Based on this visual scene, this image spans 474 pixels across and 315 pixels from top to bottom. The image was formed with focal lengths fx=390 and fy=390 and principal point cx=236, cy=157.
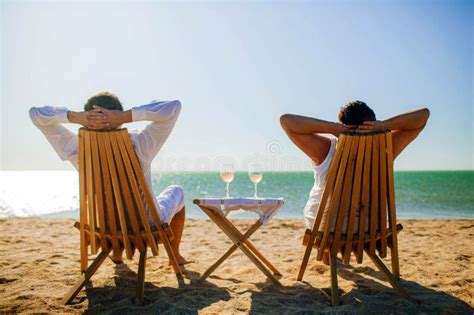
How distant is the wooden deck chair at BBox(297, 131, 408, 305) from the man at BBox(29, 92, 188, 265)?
1.34m

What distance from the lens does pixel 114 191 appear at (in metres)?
2.99

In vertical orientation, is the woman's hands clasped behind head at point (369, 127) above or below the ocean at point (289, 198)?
above

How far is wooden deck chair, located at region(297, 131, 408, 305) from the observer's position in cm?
289

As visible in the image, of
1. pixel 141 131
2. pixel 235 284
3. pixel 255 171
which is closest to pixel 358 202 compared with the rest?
pixel 255 171

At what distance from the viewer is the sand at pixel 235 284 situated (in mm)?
2873

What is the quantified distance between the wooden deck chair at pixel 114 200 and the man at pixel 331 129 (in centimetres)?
125

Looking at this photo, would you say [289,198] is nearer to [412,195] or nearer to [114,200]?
[412,195]

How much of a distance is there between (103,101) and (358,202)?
2228mm

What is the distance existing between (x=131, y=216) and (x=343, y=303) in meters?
1.75

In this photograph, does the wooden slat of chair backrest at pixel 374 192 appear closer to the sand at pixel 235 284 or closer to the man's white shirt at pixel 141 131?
the sand at pixel 235 284

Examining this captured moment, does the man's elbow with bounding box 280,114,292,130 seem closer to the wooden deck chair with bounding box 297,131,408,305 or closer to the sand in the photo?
the wooden deck chair with bounding box 297,131,408,305

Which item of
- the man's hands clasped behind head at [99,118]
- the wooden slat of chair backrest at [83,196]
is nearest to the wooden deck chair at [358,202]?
the man's hands clasped behind head at [99,118]

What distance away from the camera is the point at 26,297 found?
306 cm

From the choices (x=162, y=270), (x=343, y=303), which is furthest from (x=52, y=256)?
(x=343, y=303)
